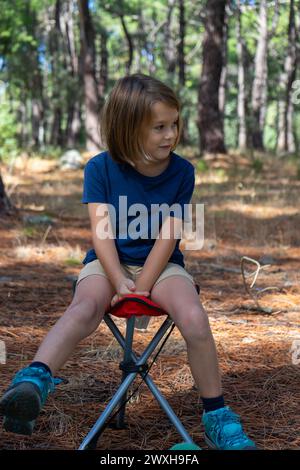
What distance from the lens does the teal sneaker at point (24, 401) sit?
196 centimetres

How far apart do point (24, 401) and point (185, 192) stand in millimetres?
1023

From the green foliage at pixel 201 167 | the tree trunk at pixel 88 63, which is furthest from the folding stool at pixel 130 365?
the tree trunk at pixel 88 63

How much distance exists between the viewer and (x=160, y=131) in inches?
95.4

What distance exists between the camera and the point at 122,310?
2.20 metres

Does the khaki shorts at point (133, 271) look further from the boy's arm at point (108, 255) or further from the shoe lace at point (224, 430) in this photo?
the shoe lace at point (224, 430)

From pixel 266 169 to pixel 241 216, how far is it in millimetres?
4643

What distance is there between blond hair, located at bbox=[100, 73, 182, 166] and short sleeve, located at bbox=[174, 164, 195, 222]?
151 mm

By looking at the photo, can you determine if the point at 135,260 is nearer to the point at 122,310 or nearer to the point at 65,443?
the point at 122,310

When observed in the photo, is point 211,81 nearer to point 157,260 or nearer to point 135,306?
point 157,260

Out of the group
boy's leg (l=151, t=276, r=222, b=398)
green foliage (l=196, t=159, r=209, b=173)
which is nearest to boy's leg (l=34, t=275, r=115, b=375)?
boy's leg (l=151, t=276, r=222, b=398)

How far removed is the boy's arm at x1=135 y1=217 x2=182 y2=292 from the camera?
2344 mm

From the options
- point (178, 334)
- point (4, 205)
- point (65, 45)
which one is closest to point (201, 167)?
point (4, 205)

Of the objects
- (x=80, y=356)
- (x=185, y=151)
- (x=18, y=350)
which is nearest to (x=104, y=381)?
(x=80, y=356)

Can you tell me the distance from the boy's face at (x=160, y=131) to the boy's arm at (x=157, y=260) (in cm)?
27
